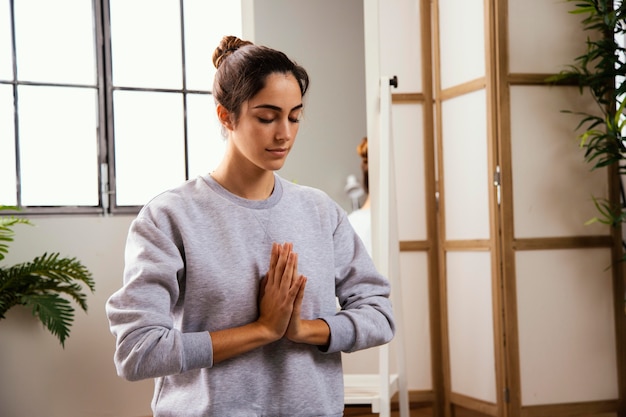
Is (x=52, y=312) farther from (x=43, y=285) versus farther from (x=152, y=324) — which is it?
(x=152, y=324)

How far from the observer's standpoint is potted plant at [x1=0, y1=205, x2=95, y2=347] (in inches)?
143

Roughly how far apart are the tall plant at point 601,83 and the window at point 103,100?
1810 mm

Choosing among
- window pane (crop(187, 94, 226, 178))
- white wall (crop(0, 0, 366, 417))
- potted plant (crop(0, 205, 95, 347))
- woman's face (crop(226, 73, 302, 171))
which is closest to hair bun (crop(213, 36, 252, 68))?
woman's face (crop(226, 73, 302, 171))

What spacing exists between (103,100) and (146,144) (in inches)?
12.1

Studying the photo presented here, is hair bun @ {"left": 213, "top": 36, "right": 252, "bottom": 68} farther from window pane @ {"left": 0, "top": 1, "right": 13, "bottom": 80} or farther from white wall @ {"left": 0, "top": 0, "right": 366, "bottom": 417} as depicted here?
window pane @ {"left": 0, "top": 1, "right": 13, "bottom": 80}

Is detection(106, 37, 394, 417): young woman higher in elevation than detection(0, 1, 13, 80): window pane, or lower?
lower

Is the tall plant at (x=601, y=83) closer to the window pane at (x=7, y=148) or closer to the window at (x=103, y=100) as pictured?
the window at (x=103, y=100)

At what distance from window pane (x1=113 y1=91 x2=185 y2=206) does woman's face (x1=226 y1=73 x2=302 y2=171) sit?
2.89 metres

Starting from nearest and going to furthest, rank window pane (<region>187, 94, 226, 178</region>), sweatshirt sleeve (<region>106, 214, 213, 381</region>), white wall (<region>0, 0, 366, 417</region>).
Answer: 1. sweatshirt sleeve (<region>106, 214, 213, 381</region>)
2. white wall (<region>0, 0, 366, 417</region>)
3. window pane (<region>187, 94, 226, 178</region>)

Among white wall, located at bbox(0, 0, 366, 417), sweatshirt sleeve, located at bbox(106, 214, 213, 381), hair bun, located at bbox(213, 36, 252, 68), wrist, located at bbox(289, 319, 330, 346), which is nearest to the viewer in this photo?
sweatshirt sleeve, located at bbox(106, 214, 213, 381)

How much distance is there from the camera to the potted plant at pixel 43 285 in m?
3.63

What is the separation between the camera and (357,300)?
1.58 metres

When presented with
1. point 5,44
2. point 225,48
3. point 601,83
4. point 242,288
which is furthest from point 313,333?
point 5,44

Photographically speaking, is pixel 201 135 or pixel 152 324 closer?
pixel 152 324
